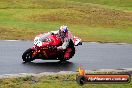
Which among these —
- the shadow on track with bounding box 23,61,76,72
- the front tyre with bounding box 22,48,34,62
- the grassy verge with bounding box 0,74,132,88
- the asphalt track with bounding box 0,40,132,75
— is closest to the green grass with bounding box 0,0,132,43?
the asphalt track with bounding box 0,40,132,75

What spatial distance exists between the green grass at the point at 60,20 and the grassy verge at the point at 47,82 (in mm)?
10480

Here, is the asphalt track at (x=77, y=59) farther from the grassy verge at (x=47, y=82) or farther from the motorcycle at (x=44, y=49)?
the grassy verge at (x=47, y=82)

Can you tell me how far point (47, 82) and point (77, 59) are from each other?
5.28 meters

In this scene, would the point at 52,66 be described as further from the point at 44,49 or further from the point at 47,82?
the point at 47,82

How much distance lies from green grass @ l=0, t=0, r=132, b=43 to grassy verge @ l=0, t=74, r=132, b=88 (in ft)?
34.4

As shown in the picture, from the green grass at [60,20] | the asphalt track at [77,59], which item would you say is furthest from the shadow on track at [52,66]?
the green grass at [60,20]

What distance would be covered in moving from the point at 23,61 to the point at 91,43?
269 inches

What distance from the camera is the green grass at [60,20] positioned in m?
27.4

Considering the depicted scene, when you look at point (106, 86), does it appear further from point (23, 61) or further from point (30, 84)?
point (23, 61)

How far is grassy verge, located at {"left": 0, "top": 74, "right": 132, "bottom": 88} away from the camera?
13.1 metres

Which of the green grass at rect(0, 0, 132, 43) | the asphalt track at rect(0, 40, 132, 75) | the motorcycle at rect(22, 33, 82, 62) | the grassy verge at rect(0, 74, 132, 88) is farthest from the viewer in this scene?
the green grass at rect(0, 0, 132, 43)

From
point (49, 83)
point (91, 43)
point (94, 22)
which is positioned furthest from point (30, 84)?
point (94, 22)

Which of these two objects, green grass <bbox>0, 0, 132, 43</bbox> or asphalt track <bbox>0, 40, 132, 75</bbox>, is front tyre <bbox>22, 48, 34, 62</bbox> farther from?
green grass <bbox>0, 0, 132, 43</bbox>

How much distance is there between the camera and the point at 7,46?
20.9m
